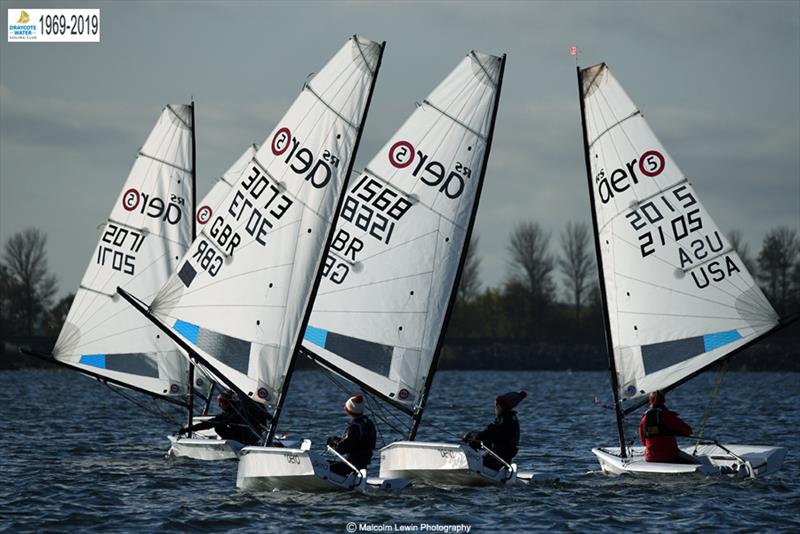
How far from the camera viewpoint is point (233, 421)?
21156 millimetres

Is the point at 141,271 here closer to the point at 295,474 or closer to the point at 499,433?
the point at 295,474

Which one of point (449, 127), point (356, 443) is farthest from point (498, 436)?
point (449, 127)

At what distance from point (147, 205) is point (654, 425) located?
11781mm

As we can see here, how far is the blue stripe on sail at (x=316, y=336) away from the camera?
750 inches

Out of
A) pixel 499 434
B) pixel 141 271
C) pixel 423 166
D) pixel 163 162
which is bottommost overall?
pixel 499 434

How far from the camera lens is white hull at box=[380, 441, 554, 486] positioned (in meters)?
17.1

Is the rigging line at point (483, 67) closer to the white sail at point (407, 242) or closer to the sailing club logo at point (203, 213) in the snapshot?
the white sail at point (407, 242)

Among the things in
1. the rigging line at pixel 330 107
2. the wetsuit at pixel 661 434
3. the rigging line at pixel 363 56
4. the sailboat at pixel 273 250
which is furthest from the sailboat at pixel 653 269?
the sailboat at pixel 273 250

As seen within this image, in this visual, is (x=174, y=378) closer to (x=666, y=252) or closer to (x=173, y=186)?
(x=173, y=186)

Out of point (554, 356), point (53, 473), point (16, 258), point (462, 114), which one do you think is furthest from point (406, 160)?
point (554, 356)

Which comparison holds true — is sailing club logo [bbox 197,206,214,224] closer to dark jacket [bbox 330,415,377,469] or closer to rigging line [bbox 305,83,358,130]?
rigging line [bbox 305,83,358,130]

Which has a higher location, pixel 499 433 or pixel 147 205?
pixel 147 205

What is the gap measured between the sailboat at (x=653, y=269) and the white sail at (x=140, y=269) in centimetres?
913

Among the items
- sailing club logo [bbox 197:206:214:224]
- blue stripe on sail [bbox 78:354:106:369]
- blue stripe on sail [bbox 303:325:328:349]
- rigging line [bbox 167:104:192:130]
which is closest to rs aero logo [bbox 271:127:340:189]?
blue stripe on sail [bbox 303:325:328:349]
